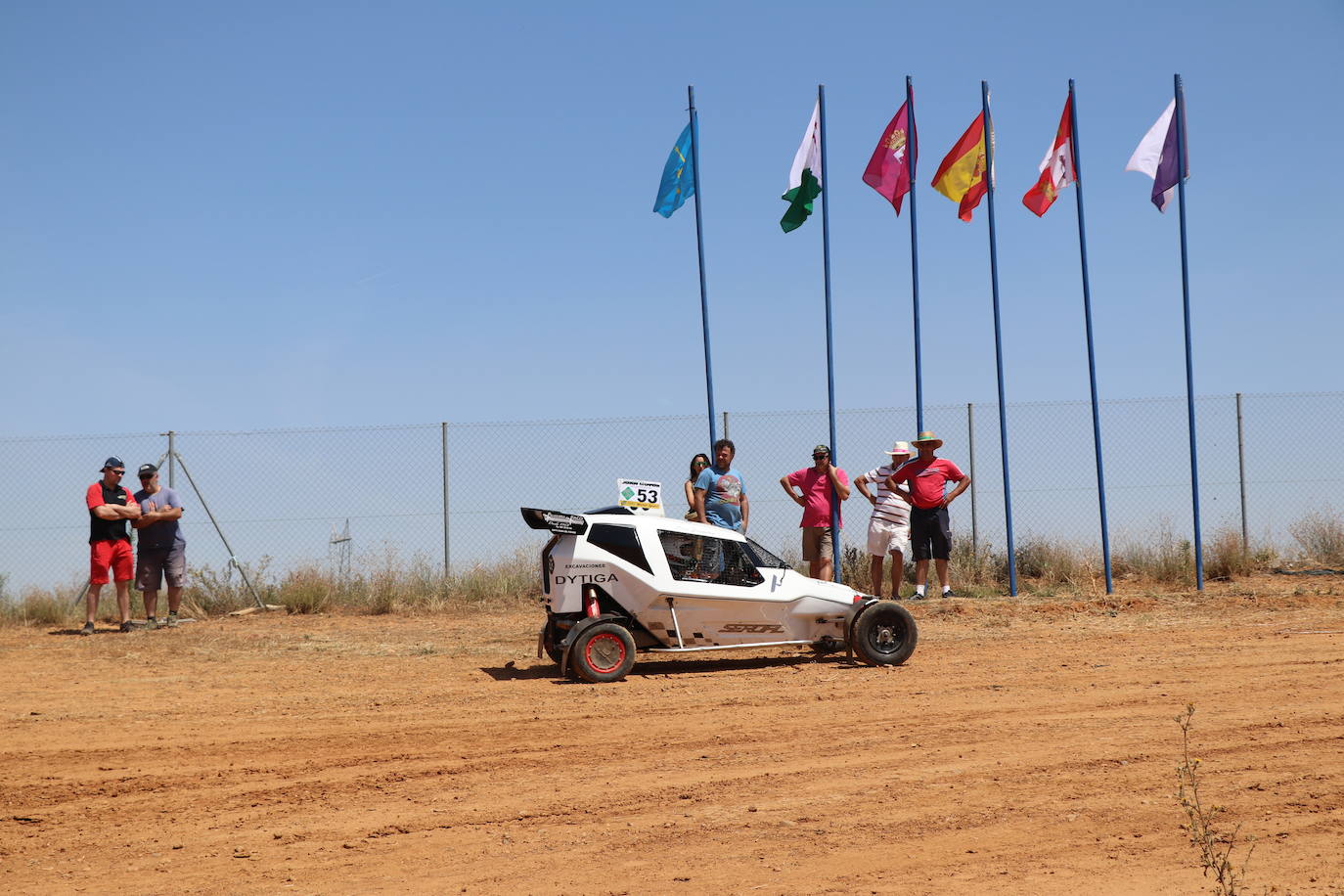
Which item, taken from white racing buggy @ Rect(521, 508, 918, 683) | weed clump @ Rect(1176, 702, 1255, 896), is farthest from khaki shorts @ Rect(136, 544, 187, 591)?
weed clump @ Rect(1176, 702, 1255, 896)

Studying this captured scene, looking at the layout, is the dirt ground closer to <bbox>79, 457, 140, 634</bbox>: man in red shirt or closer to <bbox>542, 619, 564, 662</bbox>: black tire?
<bbox>542, 619, 564, 662</bbox>: black tire

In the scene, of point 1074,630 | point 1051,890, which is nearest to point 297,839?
point 1051,890

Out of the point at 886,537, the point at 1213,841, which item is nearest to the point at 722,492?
the point at 886,537

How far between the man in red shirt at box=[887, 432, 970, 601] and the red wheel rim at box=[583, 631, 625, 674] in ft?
19.6

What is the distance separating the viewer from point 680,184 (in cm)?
1844

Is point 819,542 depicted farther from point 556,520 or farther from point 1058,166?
point 1058,166

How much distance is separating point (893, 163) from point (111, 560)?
1209cm

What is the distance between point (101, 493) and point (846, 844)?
11.8 meters

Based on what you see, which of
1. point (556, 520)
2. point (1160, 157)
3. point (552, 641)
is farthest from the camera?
point (1160, 157)

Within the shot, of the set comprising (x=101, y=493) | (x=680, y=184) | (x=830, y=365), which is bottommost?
(x=101, y=493)

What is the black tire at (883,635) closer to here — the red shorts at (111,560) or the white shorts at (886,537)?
the white shorts at (886,537)

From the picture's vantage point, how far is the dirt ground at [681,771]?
603 cm

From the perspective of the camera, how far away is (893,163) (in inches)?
738

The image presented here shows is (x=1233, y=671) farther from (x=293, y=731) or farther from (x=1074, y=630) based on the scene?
(x=293, y=731)
